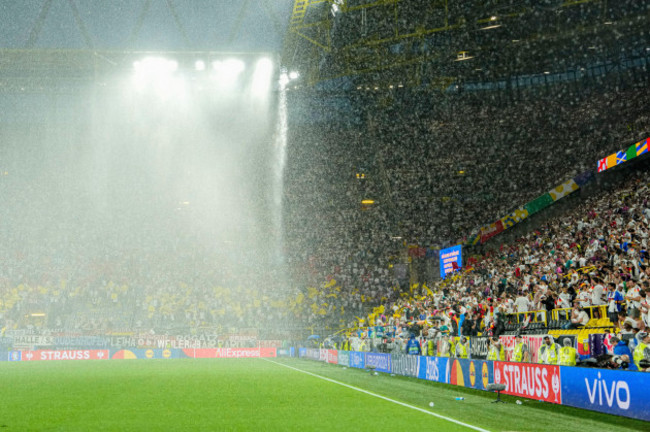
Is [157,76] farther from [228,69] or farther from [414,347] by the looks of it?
[414,347]

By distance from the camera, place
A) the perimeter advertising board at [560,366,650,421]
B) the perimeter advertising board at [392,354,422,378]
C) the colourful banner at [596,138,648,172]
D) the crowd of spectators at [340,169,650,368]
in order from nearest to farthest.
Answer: the perimeter advertising board at [560,366,650,421]
the crowd of spectators at [340,169,650,368]
the perimeter advertising board at [392,354,422,378]
the colourful banner at [596,138,648,172]

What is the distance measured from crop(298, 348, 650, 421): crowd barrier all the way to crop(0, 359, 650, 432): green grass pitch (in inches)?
9.1

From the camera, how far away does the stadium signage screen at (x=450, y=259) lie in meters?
33.8

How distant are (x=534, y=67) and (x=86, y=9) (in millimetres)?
28486

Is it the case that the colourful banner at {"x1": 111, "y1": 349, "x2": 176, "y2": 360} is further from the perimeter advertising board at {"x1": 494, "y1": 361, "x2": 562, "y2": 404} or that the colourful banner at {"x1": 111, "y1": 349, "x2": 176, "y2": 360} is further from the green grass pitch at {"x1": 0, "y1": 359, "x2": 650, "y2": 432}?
the perimeter advertising board at {"x1": 494, "y1": 361, "x2": 562, "y2": 404}

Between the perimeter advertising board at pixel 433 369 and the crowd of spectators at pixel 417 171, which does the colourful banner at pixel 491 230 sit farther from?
the perimeter advertising board at pixel 433 369

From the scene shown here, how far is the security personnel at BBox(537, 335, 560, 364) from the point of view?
543 inches

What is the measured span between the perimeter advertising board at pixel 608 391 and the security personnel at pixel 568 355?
1006 mm

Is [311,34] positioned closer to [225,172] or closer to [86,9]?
[86,9]

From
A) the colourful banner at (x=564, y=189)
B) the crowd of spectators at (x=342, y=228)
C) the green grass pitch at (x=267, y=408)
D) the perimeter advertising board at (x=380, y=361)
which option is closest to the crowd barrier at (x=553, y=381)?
the green grass pitch at (x=267, y=408)

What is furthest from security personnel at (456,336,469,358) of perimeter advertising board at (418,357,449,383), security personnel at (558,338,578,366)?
security personnel at (558,338,578,366)

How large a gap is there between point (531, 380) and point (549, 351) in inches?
34.6

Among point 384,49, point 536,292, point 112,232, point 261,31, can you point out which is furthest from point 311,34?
point 112,232

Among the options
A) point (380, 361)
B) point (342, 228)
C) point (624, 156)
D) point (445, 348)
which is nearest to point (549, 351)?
point (445, 348)
